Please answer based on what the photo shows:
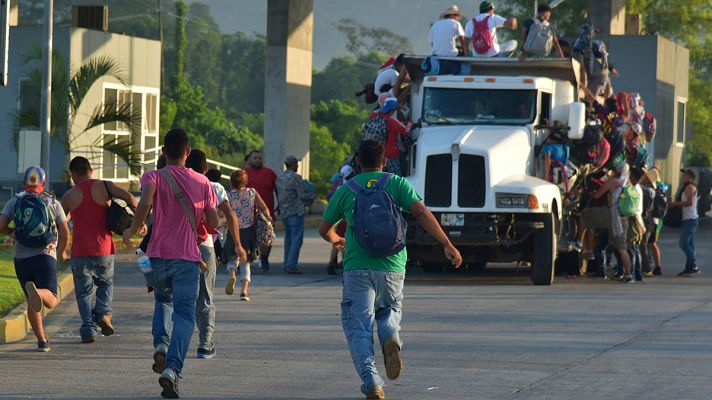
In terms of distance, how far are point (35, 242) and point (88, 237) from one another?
91cm

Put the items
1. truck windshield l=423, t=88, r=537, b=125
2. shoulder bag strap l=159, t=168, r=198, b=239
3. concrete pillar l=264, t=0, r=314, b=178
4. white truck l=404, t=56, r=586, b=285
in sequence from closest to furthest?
shoulder bag strap l=159, t=168, r=198, b=239 < white truck l=404, t=56, r=586, b=285 < truck windshield l=423, t=88, r=537, b=125 < concrete pillar l=264, t=0, r=314, b=178

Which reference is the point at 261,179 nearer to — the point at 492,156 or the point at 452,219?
the point at 452,219

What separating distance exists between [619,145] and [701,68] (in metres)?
45.6

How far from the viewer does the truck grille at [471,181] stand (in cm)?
2031

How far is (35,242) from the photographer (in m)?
12.7

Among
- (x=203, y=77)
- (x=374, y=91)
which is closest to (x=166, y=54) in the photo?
(x=203, y=77)

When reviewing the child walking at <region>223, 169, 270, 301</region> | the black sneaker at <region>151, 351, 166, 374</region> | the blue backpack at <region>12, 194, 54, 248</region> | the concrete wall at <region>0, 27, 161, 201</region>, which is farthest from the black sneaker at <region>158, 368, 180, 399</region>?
the concrete wall at <region>0, 27, 161, 201</region>

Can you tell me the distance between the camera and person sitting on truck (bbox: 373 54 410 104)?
22688 millimetres

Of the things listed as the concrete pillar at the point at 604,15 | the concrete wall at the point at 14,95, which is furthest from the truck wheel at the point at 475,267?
the concrete pillar at the point at 604,15

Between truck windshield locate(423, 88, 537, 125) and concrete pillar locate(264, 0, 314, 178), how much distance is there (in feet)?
37.5

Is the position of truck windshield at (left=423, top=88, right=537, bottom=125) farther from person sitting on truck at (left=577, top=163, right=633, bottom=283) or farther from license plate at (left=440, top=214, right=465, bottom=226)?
license plate at (left=440, top=214, right=465, bottom=226)

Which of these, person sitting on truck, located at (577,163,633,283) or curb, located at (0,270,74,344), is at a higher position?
person sitting on truck, located at (577,163,633,283)

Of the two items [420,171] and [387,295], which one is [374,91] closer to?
[420,171]

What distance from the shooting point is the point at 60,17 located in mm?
178375
